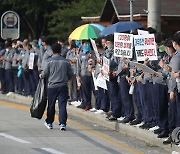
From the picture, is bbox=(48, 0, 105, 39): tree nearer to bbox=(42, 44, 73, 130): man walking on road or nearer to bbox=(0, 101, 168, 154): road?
bbox=(0, 101, 168, 154): road

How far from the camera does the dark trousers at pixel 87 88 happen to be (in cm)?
1909

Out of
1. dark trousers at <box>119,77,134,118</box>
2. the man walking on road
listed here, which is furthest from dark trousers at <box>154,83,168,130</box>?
the man walking on road

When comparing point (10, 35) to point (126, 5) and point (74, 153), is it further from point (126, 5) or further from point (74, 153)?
point (74, 153)

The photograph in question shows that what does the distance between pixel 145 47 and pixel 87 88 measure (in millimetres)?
5180

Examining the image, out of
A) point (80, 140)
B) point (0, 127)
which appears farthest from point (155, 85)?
point (0, 127)

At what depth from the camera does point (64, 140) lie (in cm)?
1444

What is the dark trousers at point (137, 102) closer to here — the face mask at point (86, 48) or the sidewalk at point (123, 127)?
the sidewalk at point (123, 127)

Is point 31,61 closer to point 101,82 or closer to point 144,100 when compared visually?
point 101,82

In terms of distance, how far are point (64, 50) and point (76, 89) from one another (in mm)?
2168

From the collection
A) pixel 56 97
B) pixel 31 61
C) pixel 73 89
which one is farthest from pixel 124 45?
pixel 31 61

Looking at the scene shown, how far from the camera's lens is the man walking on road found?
1602 centimetres

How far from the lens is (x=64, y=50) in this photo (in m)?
22.5

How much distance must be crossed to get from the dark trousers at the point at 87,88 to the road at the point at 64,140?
98cm

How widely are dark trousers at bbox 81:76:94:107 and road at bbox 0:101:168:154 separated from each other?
982 millimetres
